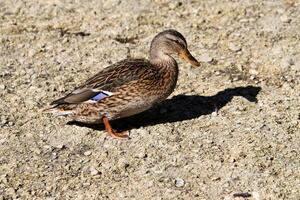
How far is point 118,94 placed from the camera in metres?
8.11

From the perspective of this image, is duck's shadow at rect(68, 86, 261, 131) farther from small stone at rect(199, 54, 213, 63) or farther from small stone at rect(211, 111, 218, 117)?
small stone at rect(199, 54, 213, 63)

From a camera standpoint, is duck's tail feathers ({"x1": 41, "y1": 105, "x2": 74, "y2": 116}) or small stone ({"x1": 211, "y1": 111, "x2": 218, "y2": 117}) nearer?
duck's tail feathers ({"x1": 41, "y1": 105, "x2": 74, "y2": 116})

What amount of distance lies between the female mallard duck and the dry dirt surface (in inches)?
10.0

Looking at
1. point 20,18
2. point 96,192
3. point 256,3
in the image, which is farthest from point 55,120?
point 256,3

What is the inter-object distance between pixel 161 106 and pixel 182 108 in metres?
0.28

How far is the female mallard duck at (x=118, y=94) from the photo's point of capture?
8.12 m

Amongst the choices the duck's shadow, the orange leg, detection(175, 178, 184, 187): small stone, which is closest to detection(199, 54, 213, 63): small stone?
the duck's shadow

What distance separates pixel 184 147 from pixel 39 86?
2.31 meters

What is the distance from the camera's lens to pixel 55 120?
8.60 meters

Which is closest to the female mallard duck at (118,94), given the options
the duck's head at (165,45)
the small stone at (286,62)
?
the duck's head at (165,45)

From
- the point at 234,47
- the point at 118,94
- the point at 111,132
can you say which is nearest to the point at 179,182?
the point at 111,132

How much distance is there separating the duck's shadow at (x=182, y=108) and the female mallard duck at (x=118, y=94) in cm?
32

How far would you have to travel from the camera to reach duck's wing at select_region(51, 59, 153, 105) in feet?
26.7

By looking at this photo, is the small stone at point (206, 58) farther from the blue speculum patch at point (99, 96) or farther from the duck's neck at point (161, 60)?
the blue speculum patch at point (99, 96)
